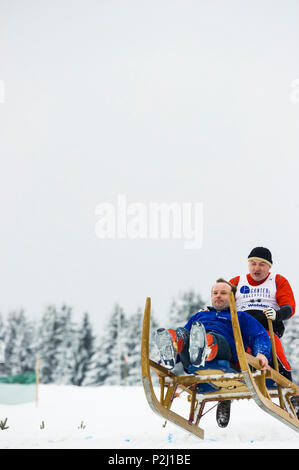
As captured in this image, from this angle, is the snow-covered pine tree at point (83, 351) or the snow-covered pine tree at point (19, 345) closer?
the snow-covered pine tree at point (83, 351)

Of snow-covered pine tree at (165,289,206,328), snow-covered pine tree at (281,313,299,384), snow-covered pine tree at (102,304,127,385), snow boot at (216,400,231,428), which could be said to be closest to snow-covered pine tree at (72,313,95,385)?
snow-covered pine tree at (102,304,127,385)

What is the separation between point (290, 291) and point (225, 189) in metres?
153

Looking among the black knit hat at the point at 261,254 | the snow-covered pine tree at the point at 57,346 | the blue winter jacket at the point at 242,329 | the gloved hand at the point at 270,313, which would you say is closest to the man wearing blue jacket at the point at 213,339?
the blue winter jacket at the point at 242,329

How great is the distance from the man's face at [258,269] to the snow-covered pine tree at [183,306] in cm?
2574

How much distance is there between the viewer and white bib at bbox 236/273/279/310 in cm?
743

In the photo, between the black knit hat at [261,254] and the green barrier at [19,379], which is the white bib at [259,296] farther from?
the green barrier at [19,379]

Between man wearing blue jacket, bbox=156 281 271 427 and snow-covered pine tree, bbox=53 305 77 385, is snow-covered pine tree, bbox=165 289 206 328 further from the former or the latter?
man wearing blue jacket, bbox=156 281 271 427

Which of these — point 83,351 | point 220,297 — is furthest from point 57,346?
point 220,297

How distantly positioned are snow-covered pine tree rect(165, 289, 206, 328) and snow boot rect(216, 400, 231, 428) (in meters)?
24.7

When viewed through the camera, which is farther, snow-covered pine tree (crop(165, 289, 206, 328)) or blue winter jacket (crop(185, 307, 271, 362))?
snow-covered pine tree (crop(165, 289, 206, 328))

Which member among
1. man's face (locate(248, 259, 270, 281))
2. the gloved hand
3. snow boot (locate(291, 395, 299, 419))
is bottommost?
snow boot (locate(291, 395, 299, 419))

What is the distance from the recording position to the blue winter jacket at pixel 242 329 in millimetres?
6297

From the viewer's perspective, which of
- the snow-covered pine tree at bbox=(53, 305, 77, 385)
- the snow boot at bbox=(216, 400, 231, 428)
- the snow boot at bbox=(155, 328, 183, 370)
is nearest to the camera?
the snow boot at bbox=(155, 328, 183, 370)

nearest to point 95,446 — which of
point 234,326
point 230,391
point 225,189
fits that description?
point 230,391
